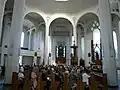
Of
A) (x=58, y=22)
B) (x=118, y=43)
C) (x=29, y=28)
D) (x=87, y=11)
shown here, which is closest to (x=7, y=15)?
(x=29, y=28)

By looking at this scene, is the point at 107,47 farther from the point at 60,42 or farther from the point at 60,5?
the point at 60,42

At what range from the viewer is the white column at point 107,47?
9.75 meters

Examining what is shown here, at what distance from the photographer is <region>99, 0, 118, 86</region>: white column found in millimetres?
9750

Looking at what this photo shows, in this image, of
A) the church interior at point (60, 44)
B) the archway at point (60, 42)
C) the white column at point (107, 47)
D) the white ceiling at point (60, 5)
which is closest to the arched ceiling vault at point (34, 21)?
the church interior at point (60, 44)

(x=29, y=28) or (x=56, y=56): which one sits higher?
(x=29, y=28)

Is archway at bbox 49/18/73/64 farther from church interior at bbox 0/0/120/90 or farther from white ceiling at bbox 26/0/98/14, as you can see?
white ceiling at bbox 26/0/98/14

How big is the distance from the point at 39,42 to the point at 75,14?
28.3 ft

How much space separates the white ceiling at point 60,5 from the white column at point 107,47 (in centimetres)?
746

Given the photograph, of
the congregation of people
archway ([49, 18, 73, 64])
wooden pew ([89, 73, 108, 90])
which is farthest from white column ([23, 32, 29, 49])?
wooden pew ([89, 73, 108, 90])

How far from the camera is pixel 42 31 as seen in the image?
83.4ft

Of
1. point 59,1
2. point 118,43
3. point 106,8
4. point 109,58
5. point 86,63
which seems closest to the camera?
point 109,58

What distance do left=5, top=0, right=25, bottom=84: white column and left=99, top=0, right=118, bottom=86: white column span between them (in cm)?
669

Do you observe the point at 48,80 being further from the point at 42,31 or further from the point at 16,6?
the point at 42,31

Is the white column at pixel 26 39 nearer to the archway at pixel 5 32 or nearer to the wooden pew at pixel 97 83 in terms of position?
the archway at pixel 5 32
